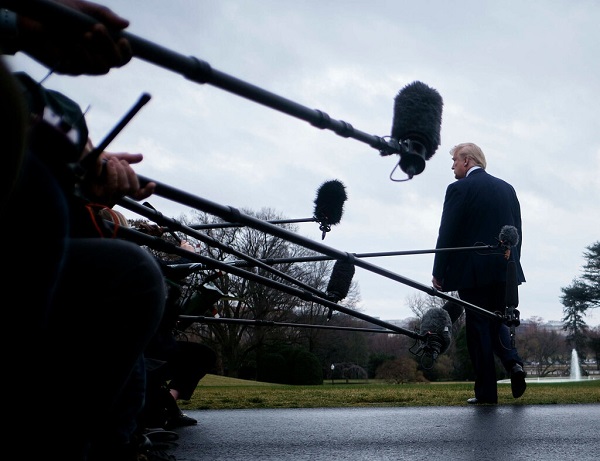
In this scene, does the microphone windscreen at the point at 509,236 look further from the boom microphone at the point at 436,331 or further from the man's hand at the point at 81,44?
the man's hand at the point at 81,44

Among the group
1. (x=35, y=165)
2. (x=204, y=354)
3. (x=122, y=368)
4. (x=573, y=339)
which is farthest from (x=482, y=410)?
(x=573, y=339)

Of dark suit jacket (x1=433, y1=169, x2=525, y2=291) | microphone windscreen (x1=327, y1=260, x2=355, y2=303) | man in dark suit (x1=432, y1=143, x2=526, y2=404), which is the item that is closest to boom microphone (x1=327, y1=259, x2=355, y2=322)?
microphone windscreen (x1=327, y1=260, x2=355, y2=303)

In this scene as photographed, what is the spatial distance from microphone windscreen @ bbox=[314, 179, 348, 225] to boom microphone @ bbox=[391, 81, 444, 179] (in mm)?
1459

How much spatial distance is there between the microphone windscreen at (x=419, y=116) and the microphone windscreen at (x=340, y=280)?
1133 millimetres

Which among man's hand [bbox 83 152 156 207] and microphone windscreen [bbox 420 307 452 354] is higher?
man's hand [bbox 83 152 156 207]

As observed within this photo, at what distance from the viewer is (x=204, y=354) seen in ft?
14.5

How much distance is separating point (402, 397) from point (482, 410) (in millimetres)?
1971

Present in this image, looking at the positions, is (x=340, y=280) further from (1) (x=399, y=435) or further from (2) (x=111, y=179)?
(2) (x=111, y=179)

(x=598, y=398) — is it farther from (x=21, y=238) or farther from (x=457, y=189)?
(x=21, y=238)

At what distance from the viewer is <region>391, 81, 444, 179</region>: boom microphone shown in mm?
2133

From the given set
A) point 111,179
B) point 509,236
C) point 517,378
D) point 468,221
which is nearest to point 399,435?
point 509,236

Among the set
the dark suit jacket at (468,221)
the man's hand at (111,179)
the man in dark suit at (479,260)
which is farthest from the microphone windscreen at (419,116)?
the dark suit jacket at (468,221)

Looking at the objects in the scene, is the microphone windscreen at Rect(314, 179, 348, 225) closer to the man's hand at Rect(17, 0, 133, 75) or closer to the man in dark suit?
the man's hand at Rect(17, 0, 133, 75)

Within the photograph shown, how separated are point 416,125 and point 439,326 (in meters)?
2.37
